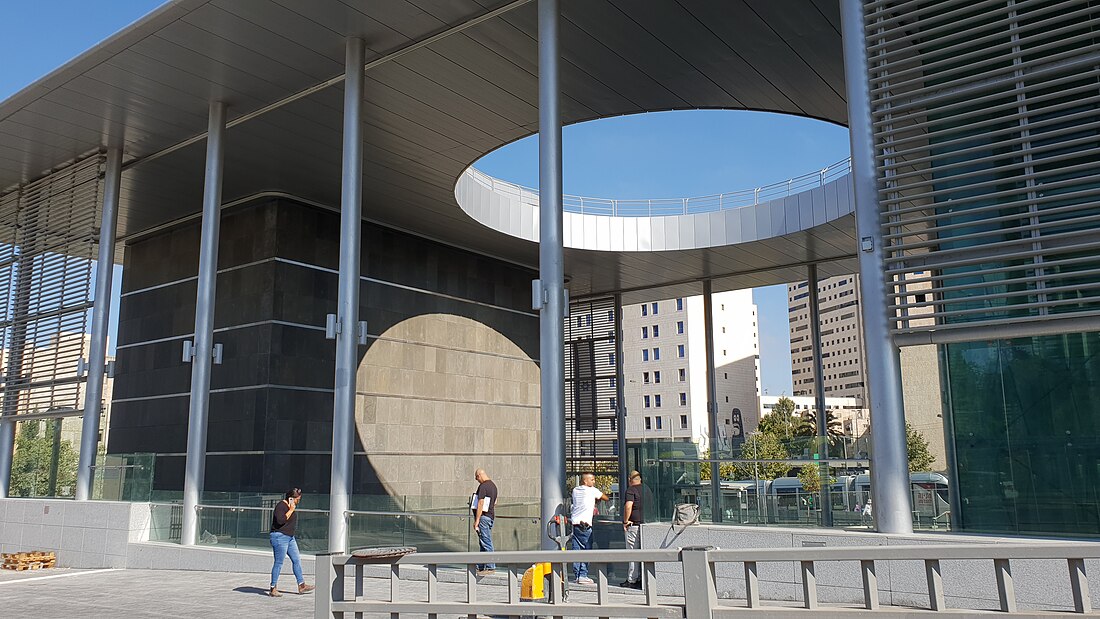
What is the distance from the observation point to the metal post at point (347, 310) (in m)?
14.1

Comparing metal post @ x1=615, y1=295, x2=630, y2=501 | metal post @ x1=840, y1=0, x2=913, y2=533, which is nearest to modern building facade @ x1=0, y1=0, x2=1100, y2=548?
metal post @ x1=840, y1=0, x2=913, y2=533

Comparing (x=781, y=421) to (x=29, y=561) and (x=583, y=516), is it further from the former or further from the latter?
(x=583, y=516)

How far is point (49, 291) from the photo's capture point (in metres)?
20.1

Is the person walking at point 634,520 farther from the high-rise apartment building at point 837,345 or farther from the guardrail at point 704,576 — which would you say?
the high-rise apartment building at point 837,345

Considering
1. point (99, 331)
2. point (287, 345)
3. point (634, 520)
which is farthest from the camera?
point (287, 345)

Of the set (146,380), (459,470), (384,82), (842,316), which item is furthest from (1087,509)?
(842,316)

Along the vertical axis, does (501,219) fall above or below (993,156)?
above

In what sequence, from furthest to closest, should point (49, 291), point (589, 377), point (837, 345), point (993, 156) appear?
point (837, 345), point (589, 377), point (49, 291), point (993, 156)

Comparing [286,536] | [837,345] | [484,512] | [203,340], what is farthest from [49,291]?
[837,345]

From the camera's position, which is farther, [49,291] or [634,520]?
[49,291]

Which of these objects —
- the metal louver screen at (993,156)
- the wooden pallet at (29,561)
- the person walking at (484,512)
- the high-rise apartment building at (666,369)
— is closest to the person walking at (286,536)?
the person walking at (484,512)

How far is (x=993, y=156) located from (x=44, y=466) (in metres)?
20.5

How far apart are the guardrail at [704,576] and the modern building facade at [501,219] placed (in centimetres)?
337

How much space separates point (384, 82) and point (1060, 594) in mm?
13076
